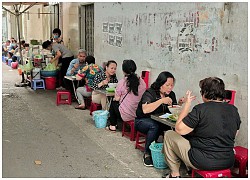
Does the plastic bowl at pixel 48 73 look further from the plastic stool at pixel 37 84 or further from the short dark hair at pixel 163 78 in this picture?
the short dark hair at pixel 163 78

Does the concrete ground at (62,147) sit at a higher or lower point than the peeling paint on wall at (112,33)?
lower

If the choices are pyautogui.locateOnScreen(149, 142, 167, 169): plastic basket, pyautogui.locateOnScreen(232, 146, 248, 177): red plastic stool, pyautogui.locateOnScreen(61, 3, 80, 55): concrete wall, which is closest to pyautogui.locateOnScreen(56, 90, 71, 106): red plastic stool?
pyautogui.locateOnScreen(61, 3, 80, 55): concrete wall

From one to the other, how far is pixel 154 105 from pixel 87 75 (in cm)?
302

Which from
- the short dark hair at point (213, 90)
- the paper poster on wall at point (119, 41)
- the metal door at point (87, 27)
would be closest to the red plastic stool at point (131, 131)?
the short dark hair at point (213, 90)

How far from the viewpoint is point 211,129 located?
11.8 ft

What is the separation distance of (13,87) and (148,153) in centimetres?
728

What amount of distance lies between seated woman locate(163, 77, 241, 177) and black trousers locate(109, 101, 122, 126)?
2397mm

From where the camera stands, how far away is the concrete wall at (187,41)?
443 cm

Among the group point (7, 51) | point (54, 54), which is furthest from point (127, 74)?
point (7, 51)

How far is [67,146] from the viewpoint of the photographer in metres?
5.48

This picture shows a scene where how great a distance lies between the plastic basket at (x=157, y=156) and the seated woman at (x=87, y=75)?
2.88 meters

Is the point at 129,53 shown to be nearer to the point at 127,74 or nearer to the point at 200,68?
the point at 127,74

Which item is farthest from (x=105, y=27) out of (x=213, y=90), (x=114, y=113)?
(x=213, y=90)

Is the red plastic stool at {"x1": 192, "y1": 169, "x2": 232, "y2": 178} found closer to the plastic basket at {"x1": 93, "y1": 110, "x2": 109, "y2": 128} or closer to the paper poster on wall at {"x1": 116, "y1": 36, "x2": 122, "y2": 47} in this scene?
the plastic basket at {"x1": 93, "y1": 110, "x2": 109, "y2": 128}
